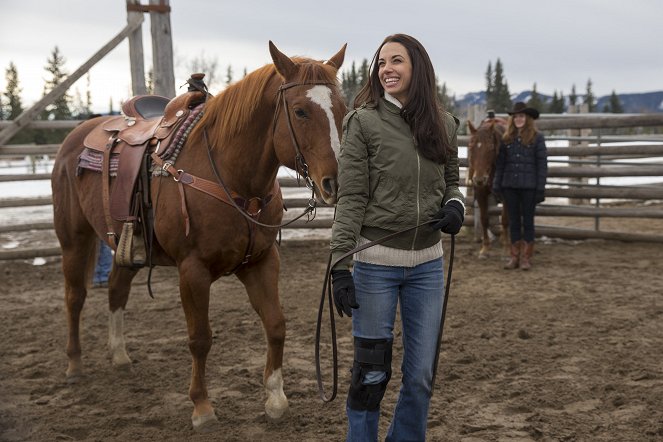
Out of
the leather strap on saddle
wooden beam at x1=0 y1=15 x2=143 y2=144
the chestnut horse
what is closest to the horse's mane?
the chestnut horse

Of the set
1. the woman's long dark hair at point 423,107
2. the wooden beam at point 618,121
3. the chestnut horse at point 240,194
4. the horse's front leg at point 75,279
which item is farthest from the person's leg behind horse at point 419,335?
the wooden beam at point 618,121

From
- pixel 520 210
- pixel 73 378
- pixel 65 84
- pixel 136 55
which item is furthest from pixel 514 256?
pixel 65 84

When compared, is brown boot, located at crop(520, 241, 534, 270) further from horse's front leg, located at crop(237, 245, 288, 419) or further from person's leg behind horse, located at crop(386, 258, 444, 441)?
person's leg behind horse, located at crop(386, 258, 444, 441)

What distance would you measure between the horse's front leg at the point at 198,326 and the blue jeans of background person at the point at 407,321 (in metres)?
1.15

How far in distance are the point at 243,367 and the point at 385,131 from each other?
244cm

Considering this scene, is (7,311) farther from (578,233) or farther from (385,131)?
(578,233)

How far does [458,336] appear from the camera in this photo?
4.89 meters

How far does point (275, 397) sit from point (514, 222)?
4.81 metres

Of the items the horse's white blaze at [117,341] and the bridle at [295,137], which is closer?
the bridle at [295,137]

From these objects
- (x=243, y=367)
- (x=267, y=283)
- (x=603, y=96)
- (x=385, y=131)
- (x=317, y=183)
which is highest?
(x=603, y=96)

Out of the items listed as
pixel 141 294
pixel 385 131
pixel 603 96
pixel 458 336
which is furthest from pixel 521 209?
pixel 603 96

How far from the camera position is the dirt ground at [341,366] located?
336cm

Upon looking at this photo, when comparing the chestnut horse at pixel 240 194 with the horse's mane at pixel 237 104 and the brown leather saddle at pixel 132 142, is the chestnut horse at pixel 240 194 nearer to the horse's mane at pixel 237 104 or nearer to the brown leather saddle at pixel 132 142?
the horse's mane at pixel 237 104

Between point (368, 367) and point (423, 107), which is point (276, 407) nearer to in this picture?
point (368, 367)
